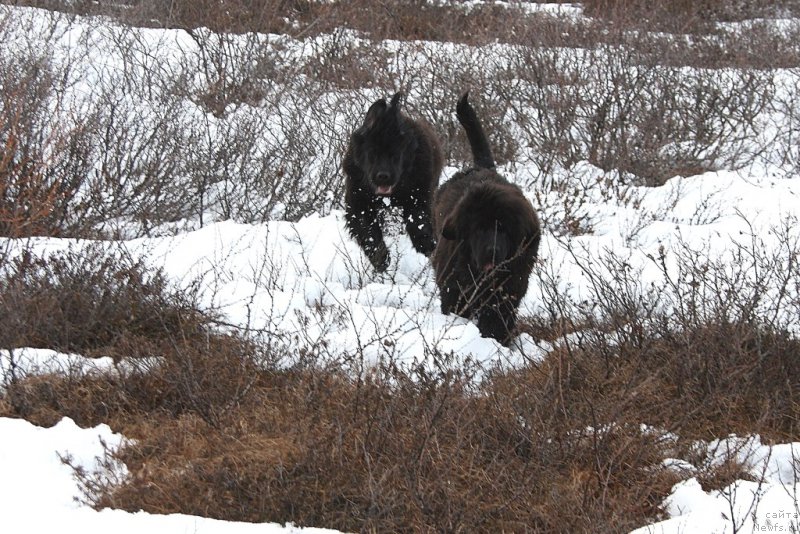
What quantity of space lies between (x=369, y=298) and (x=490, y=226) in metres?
1.00

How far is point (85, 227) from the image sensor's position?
6.72m

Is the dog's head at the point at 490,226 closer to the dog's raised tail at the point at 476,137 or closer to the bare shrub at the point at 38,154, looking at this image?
Answer: the dog's raised tail at the point at 476,137

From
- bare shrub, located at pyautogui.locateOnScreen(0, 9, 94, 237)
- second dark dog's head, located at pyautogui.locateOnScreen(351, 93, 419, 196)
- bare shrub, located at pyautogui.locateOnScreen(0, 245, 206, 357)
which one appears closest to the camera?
bare shrub, located at pyautogui.locateOnScreen(0, 245, 206, 357)

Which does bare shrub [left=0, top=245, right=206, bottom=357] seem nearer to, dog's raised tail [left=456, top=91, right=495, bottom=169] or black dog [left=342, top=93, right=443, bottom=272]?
black dog [left=342, top=93, right=443, bottom=272]

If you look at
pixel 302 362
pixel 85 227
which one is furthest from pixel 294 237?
pixel 302 362

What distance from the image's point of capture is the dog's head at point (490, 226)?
5297mm

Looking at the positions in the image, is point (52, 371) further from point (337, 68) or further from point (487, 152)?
point (337, 68)

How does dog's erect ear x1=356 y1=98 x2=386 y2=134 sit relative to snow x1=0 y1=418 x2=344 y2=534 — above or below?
above

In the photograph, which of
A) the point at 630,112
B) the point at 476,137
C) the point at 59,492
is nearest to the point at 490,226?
the point at 476,137

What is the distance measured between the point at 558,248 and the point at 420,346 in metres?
2.47

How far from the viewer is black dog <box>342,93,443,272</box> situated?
6.83 m

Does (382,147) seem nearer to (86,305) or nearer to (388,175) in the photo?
(388,175)

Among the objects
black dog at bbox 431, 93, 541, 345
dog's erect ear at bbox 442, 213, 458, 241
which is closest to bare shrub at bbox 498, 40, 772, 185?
black dog at bbox 431, 93, 541, 345

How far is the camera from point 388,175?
6754mm
